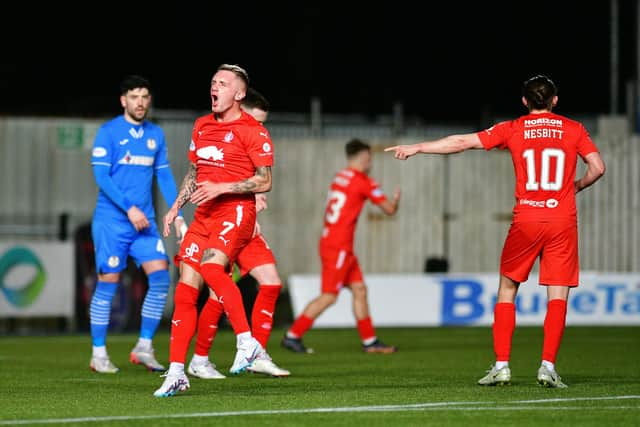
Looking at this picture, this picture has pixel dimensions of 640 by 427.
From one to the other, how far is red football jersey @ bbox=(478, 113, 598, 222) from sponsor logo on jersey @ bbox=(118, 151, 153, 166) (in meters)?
2.94

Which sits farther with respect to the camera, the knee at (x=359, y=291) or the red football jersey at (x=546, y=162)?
the knee at (x=359, y=291)

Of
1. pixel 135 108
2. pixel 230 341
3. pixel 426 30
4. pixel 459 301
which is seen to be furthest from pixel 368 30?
pixel 135 108

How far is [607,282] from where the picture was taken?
18266 mm

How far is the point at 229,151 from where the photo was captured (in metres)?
8.98

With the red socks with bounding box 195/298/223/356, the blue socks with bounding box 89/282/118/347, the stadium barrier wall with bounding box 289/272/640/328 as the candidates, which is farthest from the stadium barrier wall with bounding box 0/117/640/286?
the red socks with bounding box 195/298/223/356

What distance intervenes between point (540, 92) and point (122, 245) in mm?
3563

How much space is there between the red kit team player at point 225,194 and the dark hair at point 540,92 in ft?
5.89

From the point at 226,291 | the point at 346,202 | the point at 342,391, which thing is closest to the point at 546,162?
the point at 342,391

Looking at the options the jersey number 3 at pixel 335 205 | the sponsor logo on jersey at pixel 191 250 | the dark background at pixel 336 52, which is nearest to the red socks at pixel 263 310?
the sponsor logo on jersey at pixel 191 250

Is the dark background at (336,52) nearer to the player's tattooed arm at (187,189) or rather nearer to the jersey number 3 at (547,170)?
the player's tattooed arm at (187,189)

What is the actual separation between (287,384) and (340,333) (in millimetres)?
7826

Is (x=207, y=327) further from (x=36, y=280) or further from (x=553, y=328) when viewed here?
(x=36, y=280)

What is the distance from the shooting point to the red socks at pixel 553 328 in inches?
360

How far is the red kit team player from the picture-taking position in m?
8.75
